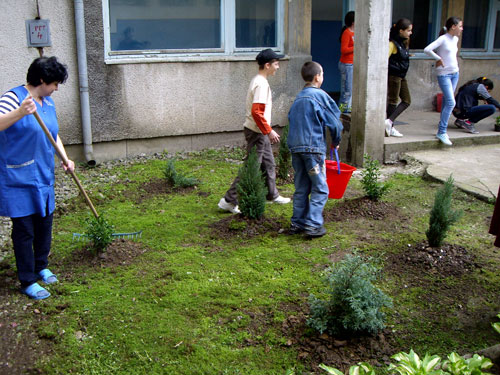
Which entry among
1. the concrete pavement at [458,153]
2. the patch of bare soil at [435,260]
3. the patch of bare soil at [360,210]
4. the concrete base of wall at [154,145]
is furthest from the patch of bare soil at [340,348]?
the concrete base of wall at [154,145]

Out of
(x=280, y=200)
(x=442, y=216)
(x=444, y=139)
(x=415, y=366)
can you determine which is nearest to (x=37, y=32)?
(x=280, y=200)

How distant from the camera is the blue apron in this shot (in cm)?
406

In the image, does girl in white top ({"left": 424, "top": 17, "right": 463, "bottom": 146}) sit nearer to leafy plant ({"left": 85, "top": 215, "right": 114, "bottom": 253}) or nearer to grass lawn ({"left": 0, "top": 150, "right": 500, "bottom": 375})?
grass lawn ({"left": 0, "top": 150, "right": 500, "bottom": 375})

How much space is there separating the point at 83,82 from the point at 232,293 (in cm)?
479

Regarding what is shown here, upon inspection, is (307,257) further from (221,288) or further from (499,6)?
(499,6)

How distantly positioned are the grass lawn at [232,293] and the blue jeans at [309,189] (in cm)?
22

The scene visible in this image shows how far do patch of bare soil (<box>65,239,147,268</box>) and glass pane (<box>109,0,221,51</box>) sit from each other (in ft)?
13.7

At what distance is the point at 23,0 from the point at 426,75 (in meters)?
8.06

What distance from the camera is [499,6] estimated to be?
39.8 feet

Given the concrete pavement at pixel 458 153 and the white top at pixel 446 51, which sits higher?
the white top at pixel 446 51

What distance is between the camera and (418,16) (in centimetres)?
1170

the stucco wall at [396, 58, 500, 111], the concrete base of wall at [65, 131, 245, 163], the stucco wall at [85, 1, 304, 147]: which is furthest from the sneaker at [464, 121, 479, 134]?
the concrete base of wall at [65, 131, 245, 163]

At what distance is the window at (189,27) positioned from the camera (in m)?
8.27

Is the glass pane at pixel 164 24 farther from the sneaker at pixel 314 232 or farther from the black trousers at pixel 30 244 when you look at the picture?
the sneaker at pixel 314 232
